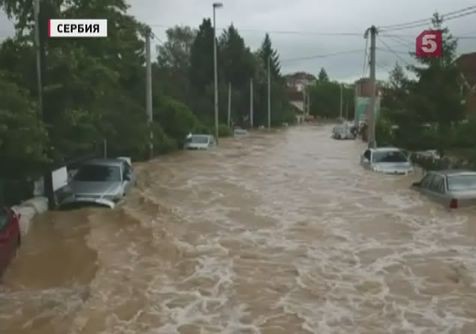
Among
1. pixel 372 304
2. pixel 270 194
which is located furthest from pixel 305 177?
pixel 372 304

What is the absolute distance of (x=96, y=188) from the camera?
71.1 ft

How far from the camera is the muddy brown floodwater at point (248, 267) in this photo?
34.6 ft

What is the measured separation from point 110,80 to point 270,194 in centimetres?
671

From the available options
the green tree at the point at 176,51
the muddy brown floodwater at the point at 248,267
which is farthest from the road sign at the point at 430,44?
the green tree at the point at 176,51

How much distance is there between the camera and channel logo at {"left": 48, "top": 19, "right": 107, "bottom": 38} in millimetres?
21219

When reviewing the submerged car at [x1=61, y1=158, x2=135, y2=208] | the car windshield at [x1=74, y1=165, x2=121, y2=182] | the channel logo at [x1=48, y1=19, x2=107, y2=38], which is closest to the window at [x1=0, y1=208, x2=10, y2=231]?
the submerged car at [x1=61, y1=158, x2=135, y2=208]

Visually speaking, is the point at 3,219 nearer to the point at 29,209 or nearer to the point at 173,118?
the point at 29,209

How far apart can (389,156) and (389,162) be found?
1.78 ft

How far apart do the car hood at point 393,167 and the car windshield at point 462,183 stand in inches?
399

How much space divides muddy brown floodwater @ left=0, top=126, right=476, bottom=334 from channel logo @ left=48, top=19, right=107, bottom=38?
5.33m

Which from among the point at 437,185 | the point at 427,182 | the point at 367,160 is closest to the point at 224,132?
the point at 367,160

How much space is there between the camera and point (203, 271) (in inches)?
527

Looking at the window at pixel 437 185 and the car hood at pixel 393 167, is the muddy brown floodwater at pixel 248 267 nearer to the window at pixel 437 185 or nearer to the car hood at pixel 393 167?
the window at pixel 437 185

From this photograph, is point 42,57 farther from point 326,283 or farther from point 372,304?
point 372,304
